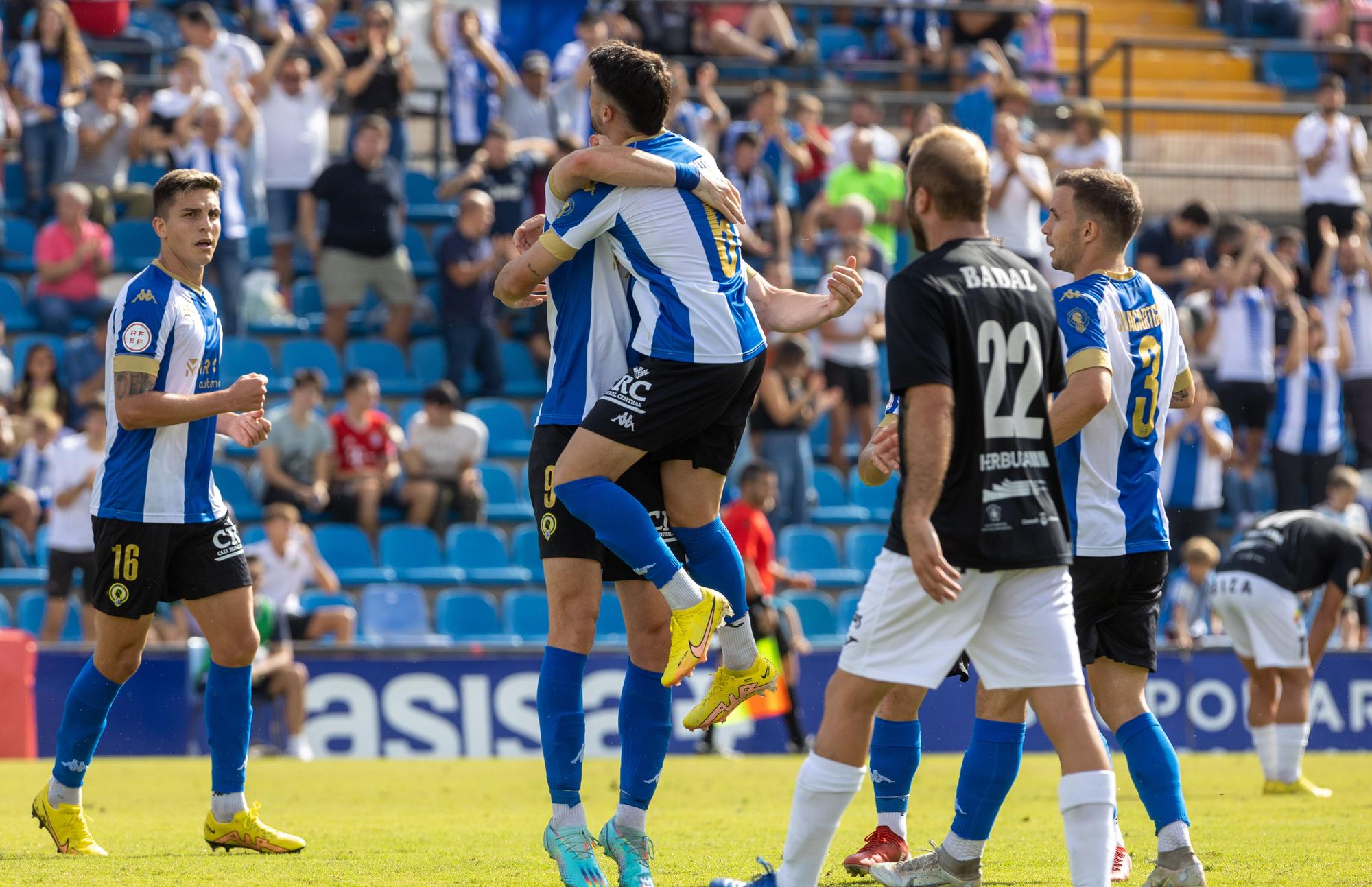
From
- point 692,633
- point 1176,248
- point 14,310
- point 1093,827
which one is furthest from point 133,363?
point 1176,248

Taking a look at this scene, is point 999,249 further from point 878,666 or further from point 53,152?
point 53,152

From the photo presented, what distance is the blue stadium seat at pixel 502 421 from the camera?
16420 millimetres

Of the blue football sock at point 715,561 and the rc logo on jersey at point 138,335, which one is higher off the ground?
the rc logo on jersey at point 138,335

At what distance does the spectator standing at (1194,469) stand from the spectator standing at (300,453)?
307 inches

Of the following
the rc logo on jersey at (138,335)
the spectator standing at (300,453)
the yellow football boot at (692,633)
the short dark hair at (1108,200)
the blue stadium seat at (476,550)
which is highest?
the short dark hair at (1108,200)

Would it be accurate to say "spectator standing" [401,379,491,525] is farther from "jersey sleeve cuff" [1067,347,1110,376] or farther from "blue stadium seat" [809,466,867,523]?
"jersey sleeve cuff" [1067,347,1110,376]

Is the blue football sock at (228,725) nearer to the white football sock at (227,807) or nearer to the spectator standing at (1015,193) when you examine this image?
the white football sock at (227,807)

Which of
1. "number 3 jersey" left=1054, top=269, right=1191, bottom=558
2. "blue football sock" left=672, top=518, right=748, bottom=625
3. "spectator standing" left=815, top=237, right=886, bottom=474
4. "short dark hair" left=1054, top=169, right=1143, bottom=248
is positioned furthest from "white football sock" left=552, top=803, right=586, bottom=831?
"spectator standing" left=815, top=237, right=886, bottom=474

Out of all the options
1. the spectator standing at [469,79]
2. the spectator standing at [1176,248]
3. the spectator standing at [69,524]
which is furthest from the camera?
the spectator standing at [1176,248]

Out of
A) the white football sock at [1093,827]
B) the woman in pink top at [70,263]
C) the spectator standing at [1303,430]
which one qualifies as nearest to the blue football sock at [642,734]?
the white football sock at [1093,827]

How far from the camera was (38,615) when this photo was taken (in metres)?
13.9

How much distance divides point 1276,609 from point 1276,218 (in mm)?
11858

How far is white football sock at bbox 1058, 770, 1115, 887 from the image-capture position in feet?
15.5

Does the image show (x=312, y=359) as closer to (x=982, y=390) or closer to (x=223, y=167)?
(x=223, y=167)
